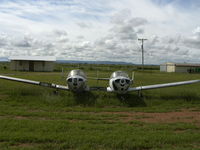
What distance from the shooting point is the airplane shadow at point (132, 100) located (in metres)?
12.3

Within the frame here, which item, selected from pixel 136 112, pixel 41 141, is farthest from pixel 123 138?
pixel 136 112

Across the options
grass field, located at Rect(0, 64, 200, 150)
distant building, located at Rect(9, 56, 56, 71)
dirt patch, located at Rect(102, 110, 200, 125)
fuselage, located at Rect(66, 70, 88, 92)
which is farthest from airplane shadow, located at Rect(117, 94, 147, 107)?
distant building, located at Rect(9, 56, 56, 71)

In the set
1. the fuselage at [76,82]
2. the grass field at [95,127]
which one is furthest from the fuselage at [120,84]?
the fuselage at [76,82]

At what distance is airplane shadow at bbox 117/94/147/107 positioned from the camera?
12344 millimetres

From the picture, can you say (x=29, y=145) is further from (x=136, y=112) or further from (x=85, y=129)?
(x=136, y=112)

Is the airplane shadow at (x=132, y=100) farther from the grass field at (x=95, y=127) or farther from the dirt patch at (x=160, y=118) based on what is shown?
the dirt patch at (x=160, y=118)

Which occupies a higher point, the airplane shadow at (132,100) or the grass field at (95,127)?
the airplane shadow at (132,100)

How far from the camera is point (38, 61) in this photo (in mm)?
42781

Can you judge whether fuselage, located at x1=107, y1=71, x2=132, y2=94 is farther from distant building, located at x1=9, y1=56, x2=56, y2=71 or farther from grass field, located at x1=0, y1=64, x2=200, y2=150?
distant building, located at x1=9, y1=56, x2=56, y2=71

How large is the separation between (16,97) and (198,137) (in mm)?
10252

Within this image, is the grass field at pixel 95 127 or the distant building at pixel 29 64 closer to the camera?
the grass field at pixel 95 127

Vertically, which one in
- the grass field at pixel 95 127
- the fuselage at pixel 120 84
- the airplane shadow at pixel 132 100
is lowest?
the grass field at pixel 95 127

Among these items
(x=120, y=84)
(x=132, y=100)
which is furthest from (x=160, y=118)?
(x=132, y=100)

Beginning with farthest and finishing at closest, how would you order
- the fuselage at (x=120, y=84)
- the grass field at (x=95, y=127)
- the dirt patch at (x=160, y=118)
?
the fuselage at (x=120, y=84), the dirt patch at (x=160, y=118), the grass field at (x=95, y=127)
